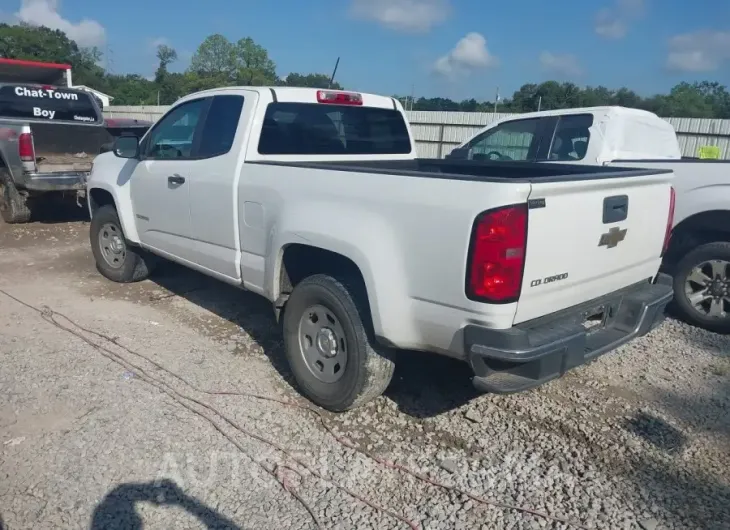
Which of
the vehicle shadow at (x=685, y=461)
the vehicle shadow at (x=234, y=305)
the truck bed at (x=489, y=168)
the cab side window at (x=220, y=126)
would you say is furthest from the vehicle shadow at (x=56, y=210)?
the vehicle shadow at (x=685, y=461)

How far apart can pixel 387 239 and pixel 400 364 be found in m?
1.65

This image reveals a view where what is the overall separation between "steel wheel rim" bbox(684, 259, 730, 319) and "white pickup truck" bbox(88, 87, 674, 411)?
5.44 feet

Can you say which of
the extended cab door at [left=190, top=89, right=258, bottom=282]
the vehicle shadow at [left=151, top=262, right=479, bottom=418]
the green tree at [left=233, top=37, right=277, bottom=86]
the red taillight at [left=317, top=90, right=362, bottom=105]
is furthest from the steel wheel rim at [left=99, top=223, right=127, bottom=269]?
the green tree at [left=233, top=37, right=277, bottom=86]

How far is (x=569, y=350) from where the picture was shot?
2.91 meters

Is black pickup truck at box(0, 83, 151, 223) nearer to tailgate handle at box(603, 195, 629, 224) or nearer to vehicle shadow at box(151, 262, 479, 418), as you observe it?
vehicle shadow at box(151, 262, 479, 418)

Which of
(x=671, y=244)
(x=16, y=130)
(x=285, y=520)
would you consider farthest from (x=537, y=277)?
(x=16, y=130)

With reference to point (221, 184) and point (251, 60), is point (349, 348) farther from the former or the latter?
point (251, 60)

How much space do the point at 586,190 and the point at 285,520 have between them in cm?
216

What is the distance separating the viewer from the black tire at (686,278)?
509cm

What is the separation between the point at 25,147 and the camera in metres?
8.42

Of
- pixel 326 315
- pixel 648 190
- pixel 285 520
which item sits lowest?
pixel 285 520

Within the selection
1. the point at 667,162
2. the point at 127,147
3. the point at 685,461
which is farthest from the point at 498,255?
the point at 127,147

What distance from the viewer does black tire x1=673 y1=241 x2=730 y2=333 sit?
5094 mm

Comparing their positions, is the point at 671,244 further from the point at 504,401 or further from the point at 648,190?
the point at 504,401
